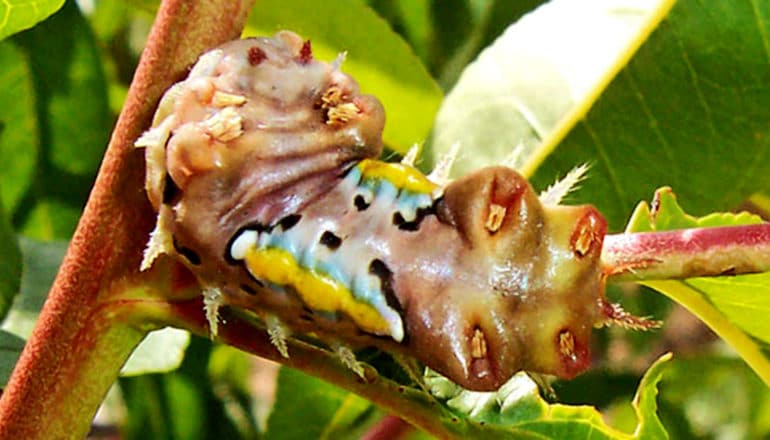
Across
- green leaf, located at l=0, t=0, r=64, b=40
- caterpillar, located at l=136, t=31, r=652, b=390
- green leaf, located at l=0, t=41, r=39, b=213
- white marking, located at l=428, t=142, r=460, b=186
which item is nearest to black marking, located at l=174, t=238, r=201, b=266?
caterpillar, located at l=136, t=31, r=652, b=390

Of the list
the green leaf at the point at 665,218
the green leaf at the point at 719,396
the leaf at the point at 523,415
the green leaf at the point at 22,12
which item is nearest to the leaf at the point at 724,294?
the green leaf at the point at 665,218

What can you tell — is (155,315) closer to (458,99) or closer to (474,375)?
(474,375)

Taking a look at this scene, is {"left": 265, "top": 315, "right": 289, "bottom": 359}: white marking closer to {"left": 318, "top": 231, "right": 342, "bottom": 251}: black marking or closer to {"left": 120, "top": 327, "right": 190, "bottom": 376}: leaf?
{"left": 318, "top": 231, "right": 342, "bottom": 251}: black marking

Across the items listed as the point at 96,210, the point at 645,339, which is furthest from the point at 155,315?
the point at 645,339

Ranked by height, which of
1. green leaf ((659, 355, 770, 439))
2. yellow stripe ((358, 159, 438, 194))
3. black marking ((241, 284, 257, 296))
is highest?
yellow stripe ((358, 159, 438, 194))

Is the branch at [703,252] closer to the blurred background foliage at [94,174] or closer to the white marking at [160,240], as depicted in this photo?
the white marking at [160,240]
